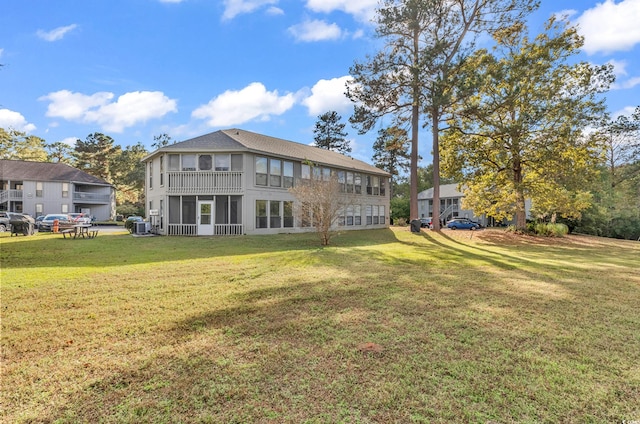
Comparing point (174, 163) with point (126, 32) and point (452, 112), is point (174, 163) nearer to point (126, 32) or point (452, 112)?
point (126, 32)

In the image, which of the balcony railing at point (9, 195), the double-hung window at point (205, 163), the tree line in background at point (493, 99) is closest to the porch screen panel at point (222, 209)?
the double-hung window at point (205, 163)

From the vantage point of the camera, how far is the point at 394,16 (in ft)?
59.1

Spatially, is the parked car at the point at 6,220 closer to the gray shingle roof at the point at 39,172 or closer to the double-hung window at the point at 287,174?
the gray shingle roof at the point at 39,172

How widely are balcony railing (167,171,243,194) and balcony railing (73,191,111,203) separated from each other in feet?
84.5

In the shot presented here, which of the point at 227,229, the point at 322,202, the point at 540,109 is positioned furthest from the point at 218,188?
the point at 540,109

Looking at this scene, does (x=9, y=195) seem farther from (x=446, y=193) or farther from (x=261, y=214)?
(x=446, y=193)

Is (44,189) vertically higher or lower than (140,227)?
higher

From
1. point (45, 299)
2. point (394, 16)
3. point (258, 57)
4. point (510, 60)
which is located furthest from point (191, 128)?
point (45, 299)

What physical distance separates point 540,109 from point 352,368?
63.9 ft

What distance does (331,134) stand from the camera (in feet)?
150

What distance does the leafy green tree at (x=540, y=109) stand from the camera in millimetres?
16984

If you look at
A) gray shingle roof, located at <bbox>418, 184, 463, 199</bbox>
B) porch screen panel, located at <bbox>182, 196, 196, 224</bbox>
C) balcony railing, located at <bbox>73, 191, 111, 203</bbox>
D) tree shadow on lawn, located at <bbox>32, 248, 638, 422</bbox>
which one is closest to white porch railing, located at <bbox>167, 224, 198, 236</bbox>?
porch screen panel, located at <bbox>182, 196, 196, 224</bbox>

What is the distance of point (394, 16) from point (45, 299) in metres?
20.1

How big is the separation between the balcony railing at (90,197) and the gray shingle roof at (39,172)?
4.83 feet
